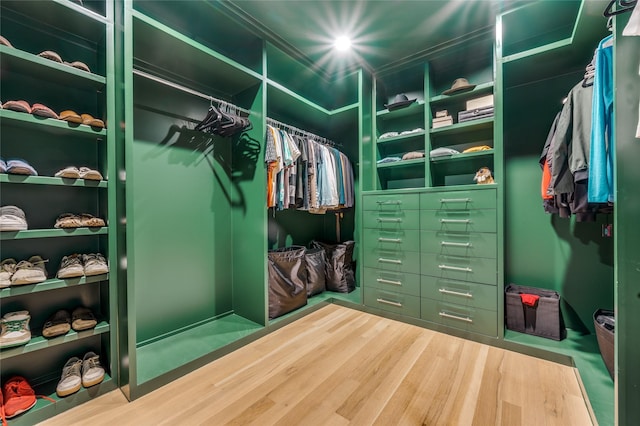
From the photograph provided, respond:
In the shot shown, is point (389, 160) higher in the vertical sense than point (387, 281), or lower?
higher

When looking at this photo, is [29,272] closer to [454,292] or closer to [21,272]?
[21,272]

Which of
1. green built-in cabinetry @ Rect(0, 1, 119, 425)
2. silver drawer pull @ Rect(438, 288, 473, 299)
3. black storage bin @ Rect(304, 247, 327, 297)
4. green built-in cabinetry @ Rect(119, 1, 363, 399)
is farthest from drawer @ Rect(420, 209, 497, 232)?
green built-in cabinetry @ Rect(0, 1, 119, 425)

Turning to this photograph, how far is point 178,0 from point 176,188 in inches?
49.7

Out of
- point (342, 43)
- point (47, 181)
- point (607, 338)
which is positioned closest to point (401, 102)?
point (342, 43)

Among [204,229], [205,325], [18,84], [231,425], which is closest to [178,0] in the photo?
[18,84]

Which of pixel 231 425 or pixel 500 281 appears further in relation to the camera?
pixel 500 281

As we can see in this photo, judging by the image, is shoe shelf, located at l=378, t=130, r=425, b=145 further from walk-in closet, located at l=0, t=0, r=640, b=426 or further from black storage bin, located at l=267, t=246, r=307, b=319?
black storage bin, located at l=267, t=246, r=307, b=319

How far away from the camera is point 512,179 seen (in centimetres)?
220

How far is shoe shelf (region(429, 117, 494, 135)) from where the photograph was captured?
6.57 feet

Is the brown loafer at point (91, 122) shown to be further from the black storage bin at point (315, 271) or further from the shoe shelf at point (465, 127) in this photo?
the shoe shelf at point (465, 127)

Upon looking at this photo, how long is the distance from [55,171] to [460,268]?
2.73 m

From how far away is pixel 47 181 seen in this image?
123 centimetres

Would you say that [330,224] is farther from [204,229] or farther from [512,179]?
[512,179]

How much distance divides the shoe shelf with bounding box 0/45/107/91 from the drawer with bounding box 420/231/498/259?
2422 mm
